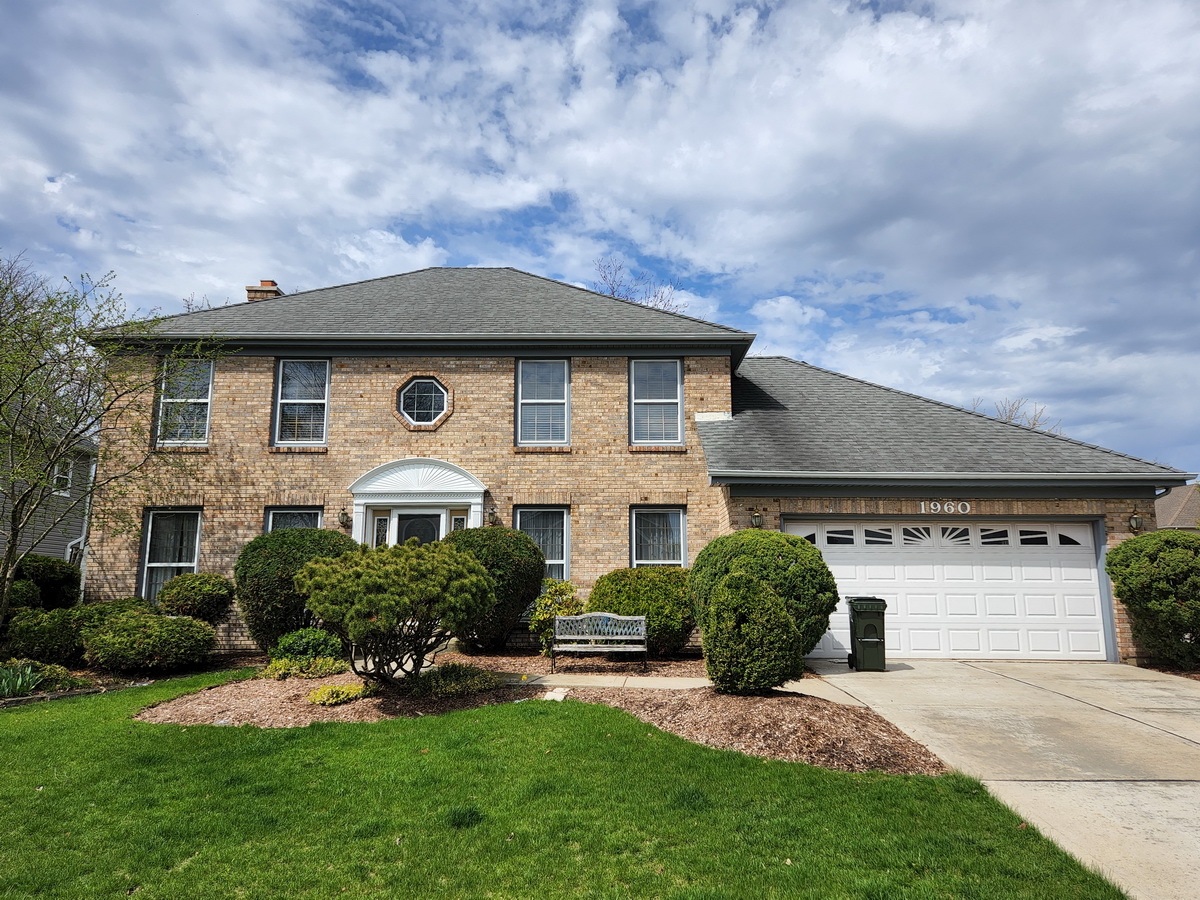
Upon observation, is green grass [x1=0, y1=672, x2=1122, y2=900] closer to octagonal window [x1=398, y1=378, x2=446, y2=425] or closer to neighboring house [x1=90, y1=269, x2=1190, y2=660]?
neighboring house [x1=90, y1=269, x2=1190, y2=660]

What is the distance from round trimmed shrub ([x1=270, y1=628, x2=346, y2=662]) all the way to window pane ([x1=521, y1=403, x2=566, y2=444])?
4930 millimetres

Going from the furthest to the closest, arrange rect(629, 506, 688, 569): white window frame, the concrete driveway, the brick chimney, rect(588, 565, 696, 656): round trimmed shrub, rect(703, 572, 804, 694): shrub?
1. the brick chimney
2. rect(629, 506, 688, 569): white window frame
3. rect(588, 565, 696, 656): round trimmed shrub
4. rect(703, 572, 804, 694): shrub
5. the concrete driveway

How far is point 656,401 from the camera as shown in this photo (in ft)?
44.5

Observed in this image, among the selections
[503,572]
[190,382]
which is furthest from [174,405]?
[503,572]

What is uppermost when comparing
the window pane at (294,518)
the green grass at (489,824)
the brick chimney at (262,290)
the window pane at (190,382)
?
the brick chimney at (262,290)

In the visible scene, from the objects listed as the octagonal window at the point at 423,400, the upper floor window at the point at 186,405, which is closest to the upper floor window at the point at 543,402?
the octagonal window at the point at 423,400

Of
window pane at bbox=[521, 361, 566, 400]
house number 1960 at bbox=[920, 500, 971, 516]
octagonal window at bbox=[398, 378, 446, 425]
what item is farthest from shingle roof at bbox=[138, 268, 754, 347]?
house number 1960 at bbox=[920, 500, 971, 516]

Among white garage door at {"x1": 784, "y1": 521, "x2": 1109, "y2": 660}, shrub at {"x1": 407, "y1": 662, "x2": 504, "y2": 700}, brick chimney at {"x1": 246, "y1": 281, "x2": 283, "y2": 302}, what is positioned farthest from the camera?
brick chimney at {"x1": 246, "y1": 281, "x2": 283, "y2": 302}

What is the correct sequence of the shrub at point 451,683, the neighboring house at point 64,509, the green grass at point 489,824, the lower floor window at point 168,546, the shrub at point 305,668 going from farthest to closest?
the lower floor window at point 168,546, the neighboring house at point 64,509, the shrub at point 305,668, the shrub at point 451,683, the green grass at point 489,824

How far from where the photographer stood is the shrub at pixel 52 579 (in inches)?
518

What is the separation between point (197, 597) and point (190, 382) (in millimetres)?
4247

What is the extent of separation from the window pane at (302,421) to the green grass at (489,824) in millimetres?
7340

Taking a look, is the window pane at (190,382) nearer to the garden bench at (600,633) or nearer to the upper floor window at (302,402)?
the upper floor window at (302,402)

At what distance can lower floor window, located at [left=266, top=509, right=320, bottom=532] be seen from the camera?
43.3 feet
